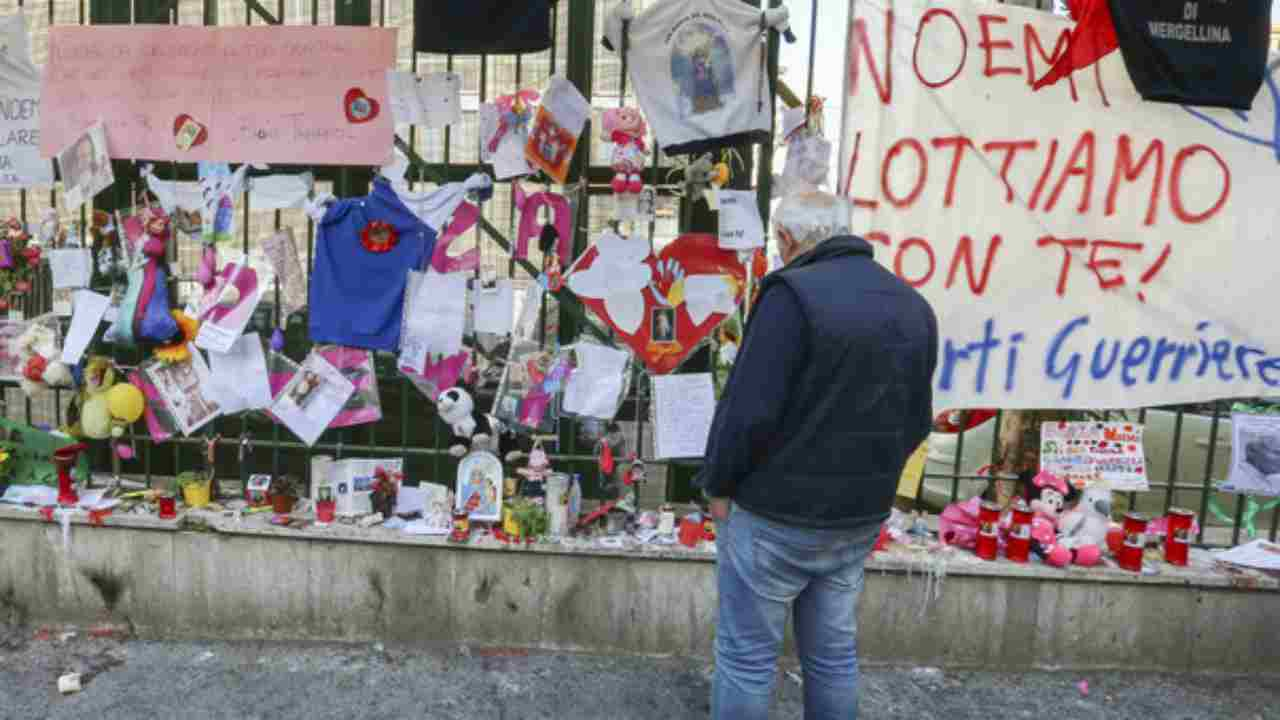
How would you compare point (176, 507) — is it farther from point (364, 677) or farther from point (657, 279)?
point (657, 279)

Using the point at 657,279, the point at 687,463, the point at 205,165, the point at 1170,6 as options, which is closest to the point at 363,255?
the point at 205,165

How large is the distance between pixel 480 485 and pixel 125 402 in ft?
5.43

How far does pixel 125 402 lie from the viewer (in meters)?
3.81

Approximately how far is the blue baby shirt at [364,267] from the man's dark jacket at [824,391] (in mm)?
1926

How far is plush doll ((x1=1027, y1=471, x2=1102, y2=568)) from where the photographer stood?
3.54 meters

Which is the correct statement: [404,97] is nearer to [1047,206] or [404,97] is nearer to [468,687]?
[468,687]

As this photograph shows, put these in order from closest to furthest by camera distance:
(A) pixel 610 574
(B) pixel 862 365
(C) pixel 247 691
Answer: (B) pixel 862 365 < (C) pixel 247 691 < (A) pixel 610 574

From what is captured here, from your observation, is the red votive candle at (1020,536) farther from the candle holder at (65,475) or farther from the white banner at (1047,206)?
the candle holder at (65,475)

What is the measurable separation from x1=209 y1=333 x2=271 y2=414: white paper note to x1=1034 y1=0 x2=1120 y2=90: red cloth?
365 centimetres

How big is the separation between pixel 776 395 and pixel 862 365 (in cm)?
24

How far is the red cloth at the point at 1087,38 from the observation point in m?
3.38

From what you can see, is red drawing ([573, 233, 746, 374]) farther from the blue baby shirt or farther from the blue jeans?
the blue jeans

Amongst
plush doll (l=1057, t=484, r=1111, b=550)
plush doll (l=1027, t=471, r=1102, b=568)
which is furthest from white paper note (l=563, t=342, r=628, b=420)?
plush doll (l=1057, t=484, r=1111, b=550)

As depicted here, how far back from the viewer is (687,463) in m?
3.81
